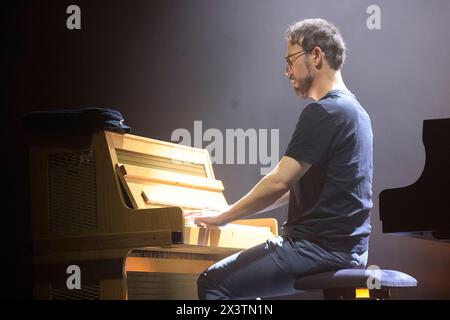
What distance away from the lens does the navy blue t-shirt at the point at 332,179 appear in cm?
322

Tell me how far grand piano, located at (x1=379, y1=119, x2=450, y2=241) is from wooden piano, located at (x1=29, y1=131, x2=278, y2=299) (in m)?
0.87

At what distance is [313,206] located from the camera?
10.7 feet

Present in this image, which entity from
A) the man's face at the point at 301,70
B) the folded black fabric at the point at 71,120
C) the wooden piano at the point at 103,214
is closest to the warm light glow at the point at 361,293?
the wooden piano at the point at 103,214

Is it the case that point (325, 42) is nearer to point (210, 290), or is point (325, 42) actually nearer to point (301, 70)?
point (301, 70)

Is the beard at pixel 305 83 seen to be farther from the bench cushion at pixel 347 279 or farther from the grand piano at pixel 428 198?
the bench cushion at pixel 347 279

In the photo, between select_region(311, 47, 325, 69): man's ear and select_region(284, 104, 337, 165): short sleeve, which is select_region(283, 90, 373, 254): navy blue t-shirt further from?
select_region(311, 47, 325, 69): man's ear

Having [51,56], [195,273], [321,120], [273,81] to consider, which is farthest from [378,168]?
[51,56]

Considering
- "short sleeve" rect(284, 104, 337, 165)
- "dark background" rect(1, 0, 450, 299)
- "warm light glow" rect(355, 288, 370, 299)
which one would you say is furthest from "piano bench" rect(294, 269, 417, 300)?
"dark background" rect(1, 0, 450, 299)

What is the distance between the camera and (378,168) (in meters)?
4.89

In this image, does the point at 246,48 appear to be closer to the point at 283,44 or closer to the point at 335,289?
the point at 283,44

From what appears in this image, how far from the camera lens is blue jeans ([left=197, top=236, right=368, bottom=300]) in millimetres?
3217

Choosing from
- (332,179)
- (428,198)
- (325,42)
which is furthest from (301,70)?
(428,198)

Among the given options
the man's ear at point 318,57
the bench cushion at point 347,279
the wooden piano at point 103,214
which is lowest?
the bench cushion at point 347,279
